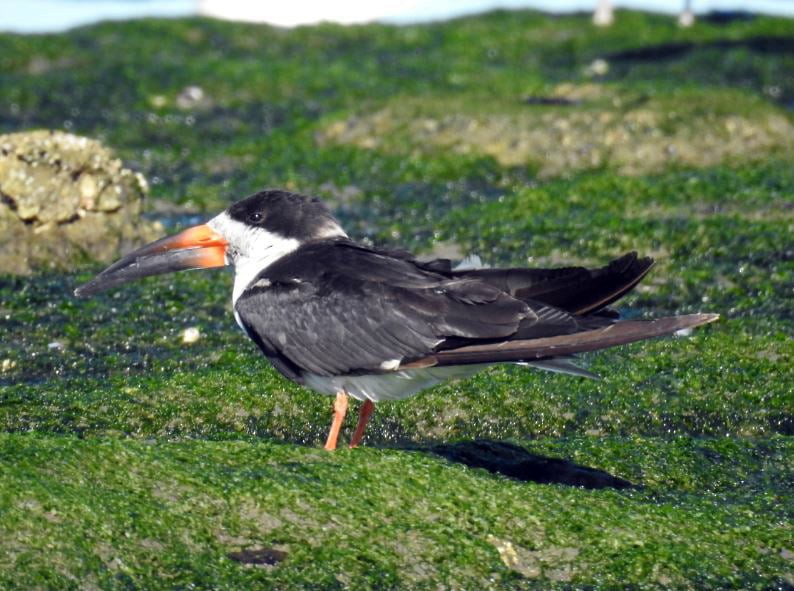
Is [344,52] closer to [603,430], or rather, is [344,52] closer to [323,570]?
[603,430]

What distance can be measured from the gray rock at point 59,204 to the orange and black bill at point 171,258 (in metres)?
3.18

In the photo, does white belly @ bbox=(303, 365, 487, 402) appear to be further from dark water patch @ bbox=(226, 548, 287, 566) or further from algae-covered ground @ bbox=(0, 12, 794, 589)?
dark water patch @ bbox=(226, 548, 287, 566)

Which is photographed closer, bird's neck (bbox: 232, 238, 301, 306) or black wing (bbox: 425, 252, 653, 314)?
black wing (bbox: 425, 252, 653, 314)

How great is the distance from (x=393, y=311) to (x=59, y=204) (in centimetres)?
504

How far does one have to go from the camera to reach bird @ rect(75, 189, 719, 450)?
20.5ft

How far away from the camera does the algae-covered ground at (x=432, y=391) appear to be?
5.67 metres

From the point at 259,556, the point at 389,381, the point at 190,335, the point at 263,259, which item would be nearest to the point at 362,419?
the point at 389,381

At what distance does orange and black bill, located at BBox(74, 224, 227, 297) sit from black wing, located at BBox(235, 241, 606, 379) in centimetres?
54

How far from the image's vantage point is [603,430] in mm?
7781

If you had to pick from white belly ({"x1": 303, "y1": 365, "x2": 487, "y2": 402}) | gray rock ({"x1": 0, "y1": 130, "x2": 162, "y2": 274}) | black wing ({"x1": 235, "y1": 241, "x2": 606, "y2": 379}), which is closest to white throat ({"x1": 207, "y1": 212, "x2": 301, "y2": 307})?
black wing ({"x1": 235, "y1": 241, "x2": 606, "y2": 379})

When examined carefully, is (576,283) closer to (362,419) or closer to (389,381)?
(389,381)

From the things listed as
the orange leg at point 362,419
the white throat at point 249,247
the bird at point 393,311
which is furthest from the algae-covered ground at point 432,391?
the white throat at point 249,247

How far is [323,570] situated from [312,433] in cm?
224

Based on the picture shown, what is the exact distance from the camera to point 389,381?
671 centimetres
